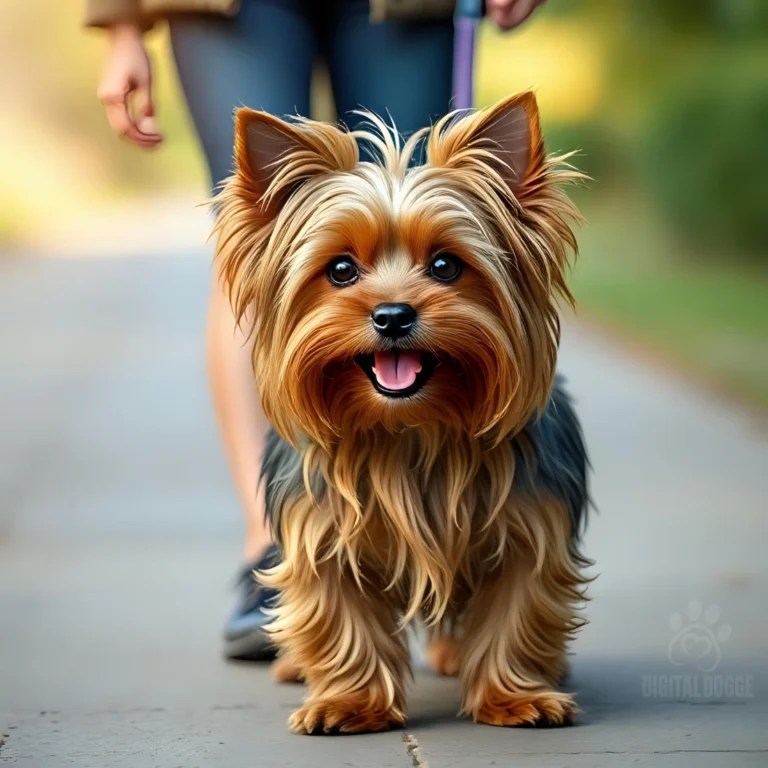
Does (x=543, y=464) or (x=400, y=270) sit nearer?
(x=400, y=270)

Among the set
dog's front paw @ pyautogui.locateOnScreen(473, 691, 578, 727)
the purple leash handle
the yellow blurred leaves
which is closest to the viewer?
dog's front paw @ pyautogui.locateOnScreen(473, 691, 578, 727)

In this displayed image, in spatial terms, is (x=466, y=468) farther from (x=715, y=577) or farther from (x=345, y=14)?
(x=715, y=577)

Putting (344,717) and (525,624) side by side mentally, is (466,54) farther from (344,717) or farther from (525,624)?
(344,717)

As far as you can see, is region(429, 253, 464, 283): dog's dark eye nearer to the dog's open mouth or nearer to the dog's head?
the dog's head

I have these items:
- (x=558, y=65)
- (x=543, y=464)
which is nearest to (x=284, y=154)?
(x=543, y=464)

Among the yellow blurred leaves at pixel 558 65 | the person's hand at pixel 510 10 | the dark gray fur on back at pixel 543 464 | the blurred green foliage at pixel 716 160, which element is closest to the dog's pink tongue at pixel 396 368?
the dark gray fur on back at pixel 543 464

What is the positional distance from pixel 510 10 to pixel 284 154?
0.93 m

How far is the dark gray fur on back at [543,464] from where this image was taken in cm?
339

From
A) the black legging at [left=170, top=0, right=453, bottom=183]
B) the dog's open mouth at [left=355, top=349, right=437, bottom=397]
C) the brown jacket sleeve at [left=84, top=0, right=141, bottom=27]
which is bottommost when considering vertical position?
the dog's open mouth at [left=355, top=349, right=437, bottom=397]

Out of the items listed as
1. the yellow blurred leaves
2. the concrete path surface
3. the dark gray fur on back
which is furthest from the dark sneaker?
the yellow blurred leaves

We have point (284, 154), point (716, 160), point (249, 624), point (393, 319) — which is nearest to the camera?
point (393, 319)

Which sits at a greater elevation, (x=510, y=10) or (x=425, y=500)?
(x=510, y=10)

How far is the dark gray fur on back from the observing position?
339 cm

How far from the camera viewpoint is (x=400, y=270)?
315 cm
